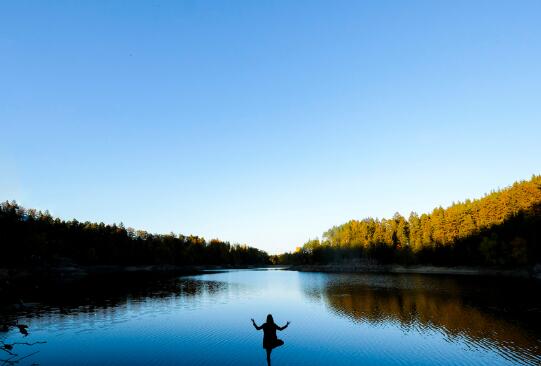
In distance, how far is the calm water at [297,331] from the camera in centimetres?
2964

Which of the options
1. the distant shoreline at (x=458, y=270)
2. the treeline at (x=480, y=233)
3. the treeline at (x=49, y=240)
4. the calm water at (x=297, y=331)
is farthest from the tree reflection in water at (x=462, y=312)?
the treeline at (x=49, y=240)

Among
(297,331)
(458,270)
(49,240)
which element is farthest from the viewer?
(49,240)

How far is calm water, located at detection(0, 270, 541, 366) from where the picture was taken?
2964 cm

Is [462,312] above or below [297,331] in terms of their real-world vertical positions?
below

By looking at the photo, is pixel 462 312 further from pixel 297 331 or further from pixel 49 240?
pixel 49 240

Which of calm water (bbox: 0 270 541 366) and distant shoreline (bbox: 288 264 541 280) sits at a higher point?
calm water (bbox: 0 270 541 366)

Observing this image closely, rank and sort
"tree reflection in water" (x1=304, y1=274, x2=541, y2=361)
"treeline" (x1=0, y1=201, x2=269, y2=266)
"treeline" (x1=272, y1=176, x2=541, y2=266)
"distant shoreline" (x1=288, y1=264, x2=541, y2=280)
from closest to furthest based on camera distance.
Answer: "tree reflection in water" (x1=304, y1=274, x2=541, y2=361), "distant shoreline" (x1=288, y1=264, x2=541, y2=280), "treeline" (x1=272, y1=176, x2=541, y2=266), "treeline" (x1=0, y1=201, x2=269, y2=266)

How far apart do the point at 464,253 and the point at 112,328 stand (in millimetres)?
125907

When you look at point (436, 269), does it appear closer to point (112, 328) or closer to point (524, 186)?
point (524, 186)

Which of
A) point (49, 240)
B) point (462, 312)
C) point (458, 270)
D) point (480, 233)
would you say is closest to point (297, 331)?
point (462, 312)

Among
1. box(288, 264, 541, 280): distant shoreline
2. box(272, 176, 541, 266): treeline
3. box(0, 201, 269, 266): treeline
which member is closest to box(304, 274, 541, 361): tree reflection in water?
box(288, 264, 541, 280): distant shoreline

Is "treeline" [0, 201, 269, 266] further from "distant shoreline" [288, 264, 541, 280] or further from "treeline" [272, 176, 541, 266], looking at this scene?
"treeline" [272, 176, 541, 266]

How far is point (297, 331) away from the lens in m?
40.2

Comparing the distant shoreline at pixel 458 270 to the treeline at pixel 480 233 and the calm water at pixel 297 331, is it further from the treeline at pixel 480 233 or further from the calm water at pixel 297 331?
the calm water at pixel 297 331
